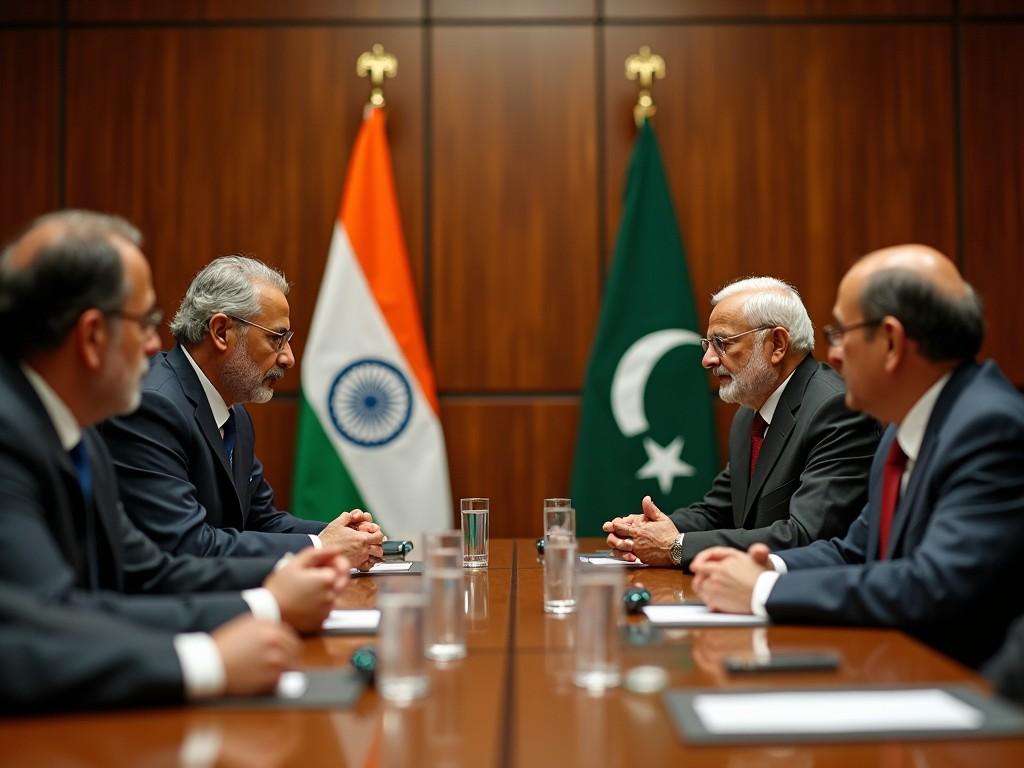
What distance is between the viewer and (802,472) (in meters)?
3.05

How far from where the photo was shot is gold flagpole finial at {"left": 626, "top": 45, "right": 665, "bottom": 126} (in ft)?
16.2

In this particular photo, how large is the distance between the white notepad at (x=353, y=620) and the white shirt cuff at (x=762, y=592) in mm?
734

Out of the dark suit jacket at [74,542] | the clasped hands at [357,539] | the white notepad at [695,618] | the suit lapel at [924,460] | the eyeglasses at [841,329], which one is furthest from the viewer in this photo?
the clasped hands at [357,539]

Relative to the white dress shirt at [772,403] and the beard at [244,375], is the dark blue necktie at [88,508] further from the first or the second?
the white dress shirt at [772,403]

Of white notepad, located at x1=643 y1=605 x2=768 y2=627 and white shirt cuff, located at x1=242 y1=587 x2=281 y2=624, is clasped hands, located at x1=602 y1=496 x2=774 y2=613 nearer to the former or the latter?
white notepad, located at x1=643 y1=605 x2=768 y2=627

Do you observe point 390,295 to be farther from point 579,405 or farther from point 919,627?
point 919,627

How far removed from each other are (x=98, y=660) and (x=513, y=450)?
148 inches

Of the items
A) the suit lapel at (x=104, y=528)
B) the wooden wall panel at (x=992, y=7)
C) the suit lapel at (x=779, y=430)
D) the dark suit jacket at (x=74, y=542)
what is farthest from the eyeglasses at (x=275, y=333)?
the wooden wall panel at (x=992, y=7)

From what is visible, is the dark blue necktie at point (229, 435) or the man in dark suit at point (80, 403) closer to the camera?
the man in dark suit at point (80, 403)

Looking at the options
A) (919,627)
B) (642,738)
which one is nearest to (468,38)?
(919,627)

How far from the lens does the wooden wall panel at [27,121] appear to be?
197 inches

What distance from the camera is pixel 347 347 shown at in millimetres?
4730

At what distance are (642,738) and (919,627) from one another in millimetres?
933

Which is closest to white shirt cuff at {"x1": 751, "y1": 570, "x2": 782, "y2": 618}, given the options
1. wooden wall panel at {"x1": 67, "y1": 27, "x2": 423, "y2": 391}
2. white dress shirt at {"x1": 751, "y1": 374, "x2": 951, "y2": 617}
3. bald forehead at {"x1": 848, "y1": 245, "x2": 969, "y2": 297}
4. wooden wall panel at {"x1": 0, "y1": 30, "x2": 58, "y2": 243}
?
white dress shirt at {"x1": 751, "y1": 374, "x2": 951, "y2": 617}
